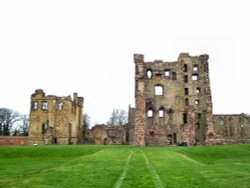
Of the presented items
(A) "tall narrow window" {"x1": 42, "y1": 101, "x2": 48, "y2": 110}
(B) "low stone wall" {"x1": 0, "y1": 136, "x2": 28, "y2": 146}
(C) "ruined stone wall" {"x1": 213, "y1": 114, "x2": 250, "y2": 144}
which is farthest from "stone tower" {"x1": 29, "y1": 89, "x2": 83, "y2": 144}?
(C) "ruined stone wall" {"x1": 213, "y1": 114, "x2": 250, "y2": 144}

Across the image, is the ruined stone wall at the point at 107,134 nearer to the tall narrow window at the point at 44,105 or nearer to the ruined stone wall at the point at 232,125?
the tall narrow window at the point at 44,105

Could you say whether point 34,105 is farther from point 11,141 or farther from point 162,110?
point 162,110

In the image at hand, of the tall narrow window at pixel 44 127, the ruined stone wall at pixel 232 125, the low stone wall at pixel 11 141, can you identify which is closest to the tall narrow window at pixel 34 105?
the tall narrow window at pixel 44 127

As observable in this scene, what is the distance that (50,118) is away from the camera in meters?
58.8

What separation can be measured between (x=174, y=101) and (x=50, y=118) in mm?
21528

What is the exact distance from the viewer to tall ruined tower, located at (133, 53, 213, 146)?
49.4m

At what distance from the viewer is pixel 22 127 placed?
3713 inches

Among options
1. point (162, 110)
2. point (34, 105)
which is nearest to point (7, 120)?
point (34, 105)

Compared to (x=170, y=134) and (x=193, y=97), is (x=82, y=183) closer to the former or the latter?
(x=170, y=134)

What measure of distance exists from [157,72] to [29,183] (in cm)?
4328

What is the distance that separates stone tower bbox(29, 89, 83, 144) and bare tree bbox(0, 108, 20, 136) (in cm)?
2542

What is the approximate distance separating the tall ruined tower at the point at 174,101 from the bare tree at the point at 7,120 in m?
43.1

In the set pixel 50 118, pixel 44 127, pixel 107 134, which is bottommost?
pixel 107 134

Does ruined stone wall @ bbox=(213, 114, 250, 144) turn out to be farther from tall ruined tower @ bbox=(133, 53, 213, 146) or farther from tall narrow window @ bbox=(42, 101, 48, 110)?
tall narrow window @ bbox=(42, 101, 48, 110)
